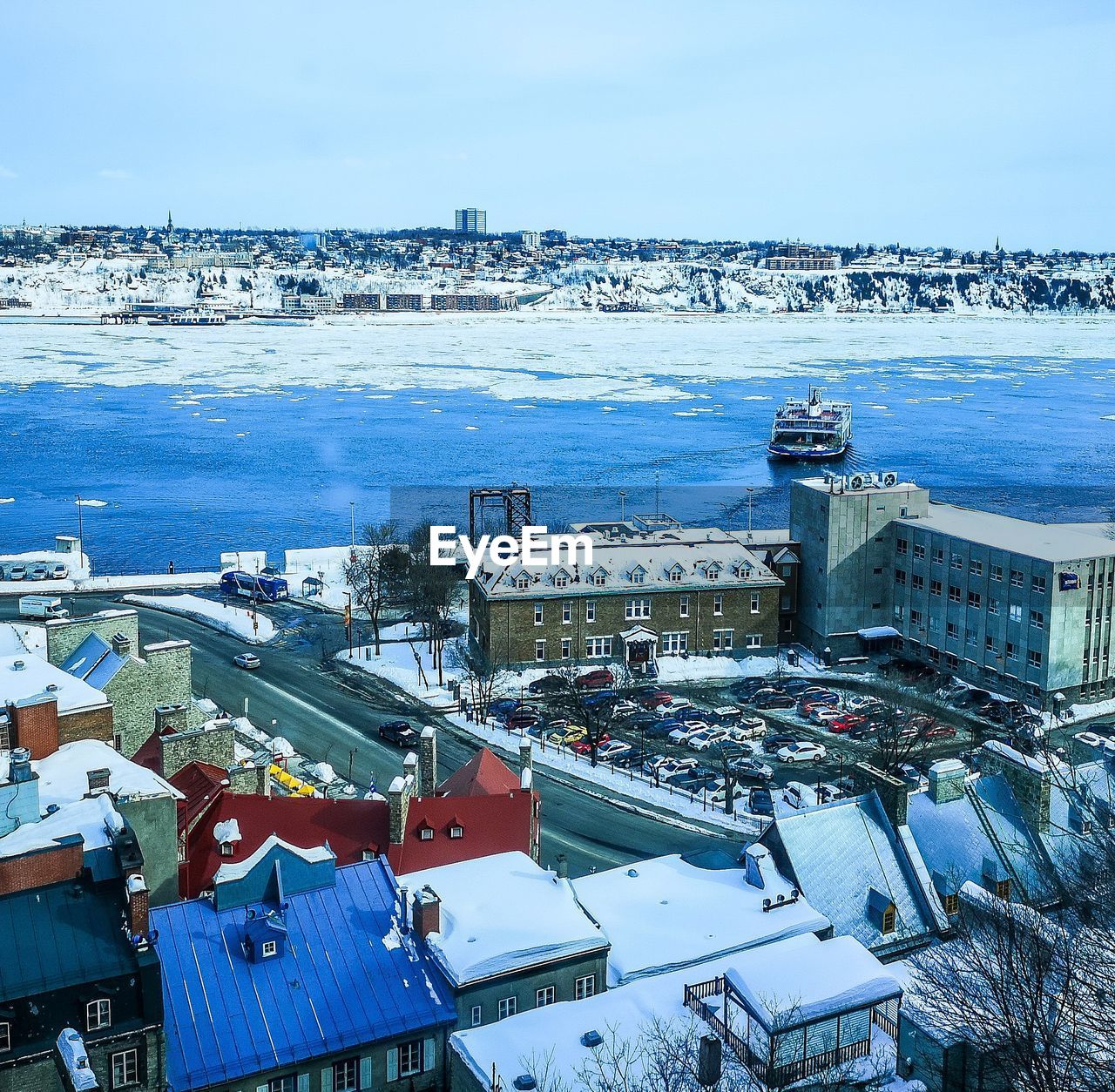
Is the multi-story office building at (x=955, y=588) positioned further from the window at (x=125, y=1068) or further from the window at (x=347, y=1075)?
the window at (x=125, y=1068)

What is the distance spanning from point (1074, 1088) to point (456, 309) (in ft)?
626

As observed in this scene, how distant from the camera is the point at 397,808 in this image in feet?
47.5

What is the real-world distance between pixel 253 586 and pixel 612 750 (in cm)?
1471

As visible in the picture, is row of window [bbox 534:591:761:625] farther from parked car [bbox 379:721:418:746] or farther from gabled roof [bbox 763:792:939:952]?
gabled roof [bbox 763:792:939:952]

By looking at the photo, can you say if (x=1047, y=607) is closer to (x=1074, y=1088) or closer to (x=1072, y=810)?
(x=1072, y=810)

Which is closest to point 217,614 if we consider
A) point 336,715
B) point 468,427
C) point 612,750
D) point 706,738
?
point 336,715

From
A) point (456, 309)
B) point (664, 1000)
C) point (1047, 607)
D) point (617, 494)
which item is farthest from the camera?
point (456, 309)

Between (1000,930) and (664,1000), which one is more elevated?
(1000,930)

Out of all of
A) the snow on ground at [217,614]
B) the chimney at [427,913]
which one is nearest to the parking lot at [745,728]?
the snow on ground at [217,614]

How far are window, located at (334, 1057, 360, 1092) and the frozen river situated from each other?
109ft

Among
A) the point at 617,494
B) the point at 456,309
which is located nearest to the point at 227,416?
the point at 617,494

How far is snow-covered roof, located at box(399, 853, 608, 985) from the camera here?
11500 mm

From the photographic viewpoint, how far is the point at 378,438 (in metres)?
72.1

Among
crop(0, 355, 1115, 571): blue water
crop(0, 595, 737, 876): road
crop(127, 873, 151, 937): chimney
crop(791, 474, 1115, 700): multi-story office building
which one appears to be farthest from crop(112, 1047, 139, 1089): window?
crop(0, 355, 1115, 571): blue water
